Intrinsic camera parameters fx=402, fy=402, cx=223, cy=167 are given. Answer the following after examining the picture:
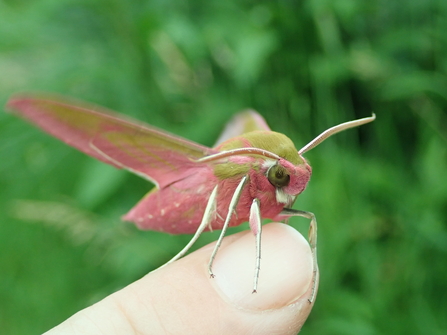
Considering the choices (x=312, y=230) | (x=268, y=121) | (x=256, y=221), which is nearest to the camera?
(x=256, y=221)

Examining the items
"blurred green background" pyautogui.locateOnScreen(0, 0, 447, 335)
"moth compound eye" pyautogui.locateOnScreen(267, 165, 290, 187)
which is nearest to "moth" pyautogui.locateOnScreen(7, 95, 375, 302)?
"moth compound eye" pyautogui.locateOnScreen(267, 165, 290, 187)

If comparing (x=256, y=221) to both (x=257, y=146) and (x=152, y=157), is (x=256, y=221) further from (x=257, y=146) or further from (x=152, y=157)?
A: (x=152, y=157)

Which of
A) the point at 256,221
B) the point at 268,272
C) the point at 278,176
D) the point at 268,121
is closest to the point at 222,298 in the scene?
the point at 268,272

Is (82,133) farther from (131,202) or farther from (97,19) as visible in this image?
(97,19)

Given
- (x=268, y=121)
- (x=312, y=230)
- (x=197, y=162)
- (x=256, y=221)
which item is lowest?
(x=268, y=121)

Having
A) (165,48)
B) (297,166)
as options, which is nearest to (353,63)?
(165,48)

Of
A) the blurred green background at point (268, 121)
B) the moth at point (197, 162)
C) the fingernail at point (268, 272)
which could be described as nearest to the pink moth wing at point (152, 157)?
the moth at point (197, 162)

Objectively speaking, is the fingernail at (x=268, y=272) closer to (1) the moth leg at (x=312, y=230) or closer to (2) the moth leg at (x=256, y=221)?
(1) the moth leg at (x=312, y=230)

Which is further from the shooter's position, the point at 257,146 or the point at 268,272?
the point at 268,272
